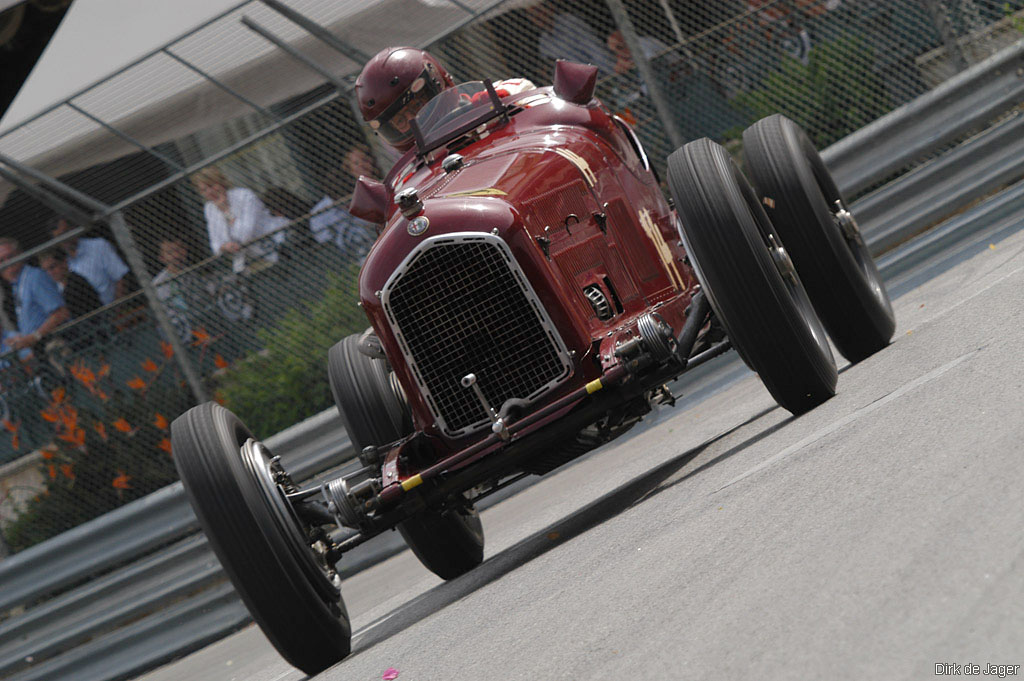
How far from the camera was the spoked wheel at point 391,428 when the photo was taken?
610 cm

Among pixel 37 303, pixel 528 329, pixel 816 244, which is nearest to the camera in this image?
pixel 528 329

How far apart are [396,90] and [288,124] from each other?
2588 millimetres

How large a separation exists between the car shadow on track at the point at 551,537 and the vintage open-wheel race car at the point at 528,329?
0.28 m

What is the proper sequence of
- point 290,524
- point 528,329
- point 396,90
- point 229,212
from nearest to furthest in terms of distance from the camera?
point 290,524 < point 528,329 < point 396,90 < point 229,212

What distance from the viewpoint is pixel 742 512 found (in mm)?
3955

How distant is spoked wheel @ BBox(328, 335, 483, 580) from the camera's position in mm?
6098

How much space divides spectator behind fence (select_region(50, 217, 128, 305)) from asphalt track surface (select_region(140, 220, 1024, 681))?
14.4 feet

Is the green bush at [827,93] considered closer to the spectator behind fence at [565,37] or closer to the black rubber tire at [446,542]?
the spectator behind fence at [565,37]

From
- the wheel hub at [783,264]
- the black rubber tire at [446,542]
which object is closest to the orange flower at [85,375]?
the black rubber tire at [446,542]

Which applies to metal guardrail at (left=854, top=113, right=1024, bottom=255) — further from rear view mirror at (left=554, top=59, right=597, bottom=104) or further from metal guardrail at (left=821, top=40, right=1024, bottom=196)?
rear view mirror at (left=554, top=59, right=597, bottom=104)

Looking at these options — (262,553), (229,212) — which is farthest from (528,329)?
(229,212)

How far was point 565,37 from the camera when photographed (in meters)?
9.35

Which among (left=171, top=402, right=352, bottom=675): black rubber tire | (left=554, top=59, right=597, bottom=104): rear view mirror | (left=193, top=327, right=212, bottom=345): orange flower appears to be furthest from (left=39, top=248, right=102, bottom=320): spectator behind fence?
(left=171, top=402, right=352, bottom=675): black rubber tire

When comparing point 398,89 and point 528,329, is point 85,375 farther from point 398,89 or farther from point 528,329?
point 528,329
